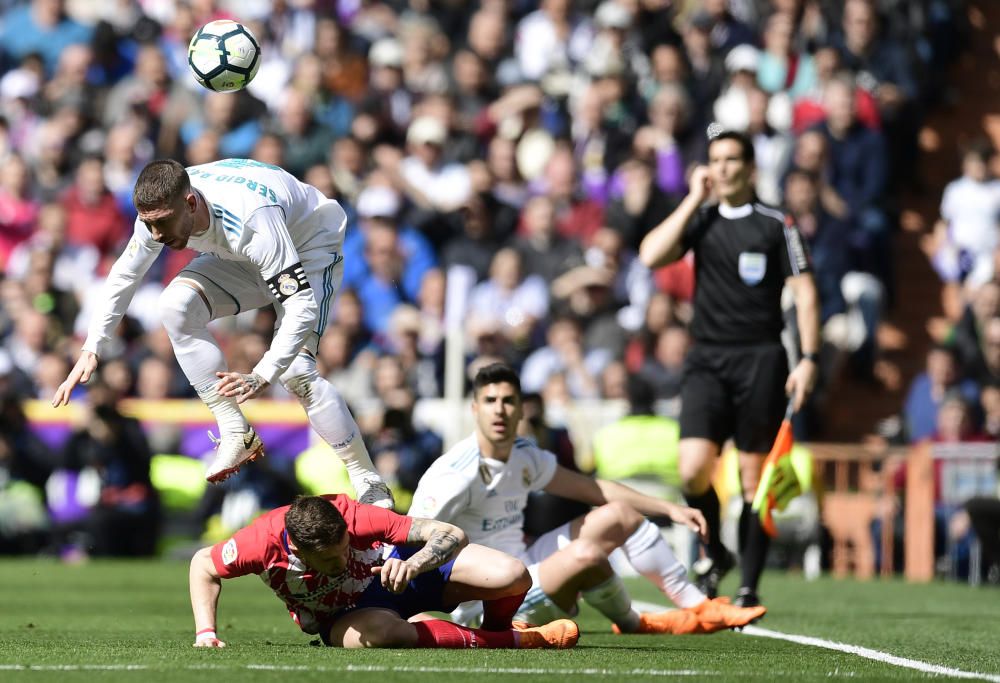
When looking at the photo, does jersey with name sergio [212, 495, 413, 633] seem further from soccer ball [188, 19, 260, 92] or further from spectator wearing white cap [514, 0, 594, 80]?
spectator wearing white cap [514, 0, 594, 80]

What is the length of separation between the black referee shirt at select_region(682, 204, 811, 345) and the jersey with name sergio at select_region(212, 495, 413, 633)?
310 centimetres

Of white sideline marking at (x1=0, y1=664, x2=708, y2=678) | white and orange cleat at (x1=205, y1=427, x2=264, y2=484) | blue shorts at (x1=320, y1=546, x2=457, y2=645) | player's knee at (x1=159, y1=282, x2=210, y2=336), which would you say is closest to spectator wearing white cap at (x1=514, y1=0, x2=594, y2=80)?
player's knee at (x1=159, y1=282, x2=210, y2=336)

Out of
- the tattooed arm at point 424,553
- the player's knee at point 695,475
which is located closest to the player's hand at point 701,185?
the player's knee at point 695,475

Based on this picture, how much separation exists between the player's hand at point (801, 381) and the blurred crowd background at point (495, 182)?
4.92 m

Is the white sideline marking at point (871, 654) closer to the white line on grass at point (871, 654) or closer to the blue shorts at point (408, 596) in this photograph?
the white line on grass at point (871, 654)

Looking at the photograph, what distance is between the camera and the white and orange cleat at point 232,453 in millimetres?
7891

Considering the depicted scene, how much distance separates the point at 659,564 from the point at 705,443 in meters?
1.01

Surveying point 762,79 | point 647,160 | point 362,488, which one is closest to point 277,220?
point 362,488

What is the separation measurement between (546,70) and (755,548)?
9457mm

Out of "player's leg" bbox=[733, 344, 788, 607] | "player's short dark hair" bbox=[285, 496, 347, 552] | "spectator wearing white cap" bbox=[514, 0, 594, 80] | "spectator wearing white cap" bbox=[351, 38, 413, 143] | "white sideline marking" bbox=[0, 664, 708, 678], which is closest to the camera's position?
"white sideline marking" bbox=[0, 664, 708, 678]

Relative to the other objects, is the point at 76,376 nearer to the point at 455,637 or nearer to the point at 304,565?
the point at 304,565

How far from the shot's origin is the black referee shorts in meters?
9.62

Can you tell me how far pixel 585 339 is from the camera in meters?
15.7

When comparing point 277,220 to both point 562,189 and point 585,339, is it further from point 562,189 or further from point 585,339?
point 562,189
